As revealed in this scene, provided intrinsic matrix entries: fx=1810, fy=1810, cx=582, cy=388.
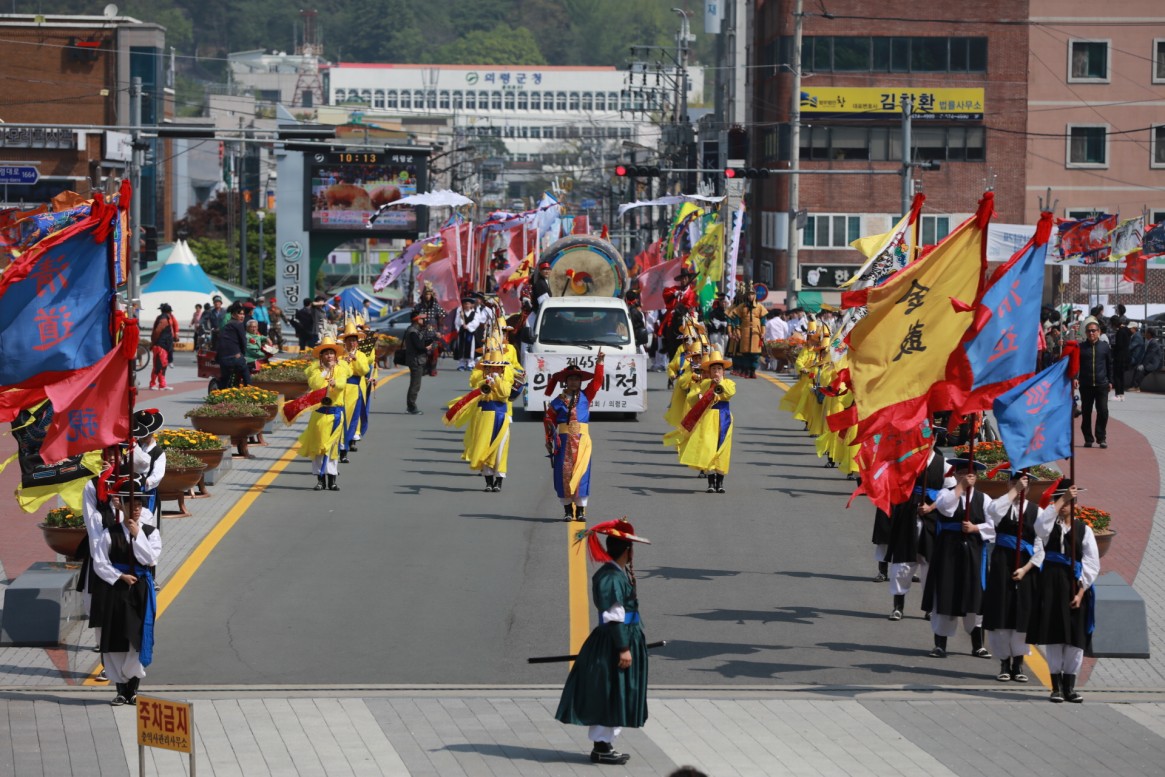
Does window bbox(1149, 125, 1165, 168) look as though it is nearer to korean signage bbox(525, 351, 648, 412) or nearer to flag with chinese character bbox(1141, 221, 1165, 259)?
flag with chinese character bbox(1141, 221, 1165, 259)

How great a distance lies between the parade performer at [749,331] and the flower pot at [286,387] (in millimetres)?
11473

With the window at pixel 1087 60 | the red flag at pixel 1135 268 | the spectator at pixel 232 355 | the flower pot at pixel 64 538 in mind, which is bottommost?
the flower pot at pixel 64 538

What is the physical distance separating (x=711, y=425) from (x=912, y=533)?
598 cm

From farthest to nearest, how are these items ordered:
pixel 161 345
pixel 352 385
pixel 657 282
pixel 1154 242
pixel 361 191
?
pixel 361 191
pixel 1154 242
pixel 657 282
pixel 161 345
pixel 352 385

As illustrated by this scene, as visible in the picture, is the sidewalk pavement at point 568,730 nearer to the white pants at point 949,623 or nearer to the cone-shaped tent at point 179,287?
the white pants at point 949,623

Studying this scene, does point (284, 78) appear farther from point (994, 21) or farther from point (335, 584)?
point (335, 584)

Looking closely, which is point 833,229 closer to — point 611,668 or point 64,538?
point 64,538

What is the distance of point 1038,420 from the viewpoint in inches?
484

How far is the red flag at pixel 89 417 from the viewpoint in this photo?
464 inches

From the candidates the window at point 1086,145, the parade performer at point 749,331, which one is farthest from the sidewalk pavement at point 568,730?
the window at point 1086,145

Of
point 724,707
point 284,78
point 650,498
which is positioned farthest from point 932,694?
point 284,78

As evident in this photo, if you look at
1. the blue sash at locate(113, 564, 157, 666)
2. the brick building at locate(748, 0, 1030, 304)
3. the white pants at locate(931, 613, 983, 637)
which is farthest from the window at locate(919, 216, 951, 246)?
the blue sash at locate(113, 564, 157, 666)

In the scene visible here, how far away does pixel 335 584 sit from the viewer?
1509 centimetres

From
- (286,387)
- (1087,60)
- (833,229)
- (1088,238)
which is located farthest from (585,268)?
(1087,60)
